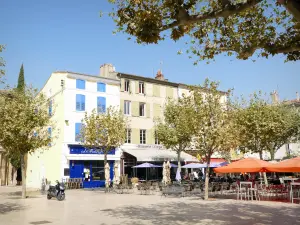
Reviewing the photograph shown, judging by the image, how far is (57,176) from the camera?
1195 inches

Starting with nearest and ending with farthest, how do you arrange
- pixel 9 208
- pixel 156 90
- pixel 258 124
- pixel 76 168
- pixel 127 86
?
pixel 9 208
pixel 258 124
pixel 76 168
pixel 127 86
pixel 156 90

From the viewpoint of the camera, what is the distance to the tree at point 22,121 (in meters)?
20.5

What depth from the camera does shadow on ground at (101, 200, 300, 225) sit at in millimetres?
11234

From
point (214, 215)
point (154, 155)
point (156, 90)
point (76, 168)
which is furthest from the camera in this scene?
point (156, 90)

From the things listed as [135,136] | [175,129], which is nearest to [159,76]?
[135,136]

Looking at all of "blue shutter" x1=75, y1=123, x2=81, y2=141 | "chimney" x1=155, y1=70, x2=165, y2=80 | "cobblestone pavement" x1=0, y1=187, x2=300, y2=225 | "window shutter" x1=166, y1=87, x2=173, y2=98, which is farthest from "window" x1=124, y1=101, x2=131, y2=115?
"cobblestone pavement" x1=0, y1=187, x2=300, y2=225

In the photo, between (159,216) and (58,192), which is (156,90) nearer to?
(58,192)

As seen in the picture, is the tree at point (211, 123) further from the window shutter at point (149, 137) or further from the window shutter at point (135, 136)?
the window shutter at point (149, 137)

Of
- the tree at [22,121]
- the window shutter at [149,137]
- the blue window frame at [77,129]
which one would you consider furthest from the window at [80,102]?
the tree at [22,121]

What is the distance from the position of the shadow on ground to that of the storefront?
16.3 metres

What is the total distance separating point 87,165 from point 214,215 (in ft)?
66.7

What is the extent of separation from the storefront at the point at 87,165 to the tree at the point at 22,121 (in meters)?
8.48

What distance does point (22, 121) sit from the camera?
67.4ft

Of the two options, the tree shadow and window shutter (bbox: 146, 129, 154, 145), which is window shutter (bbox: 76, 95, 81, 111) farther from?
the tree shadow
